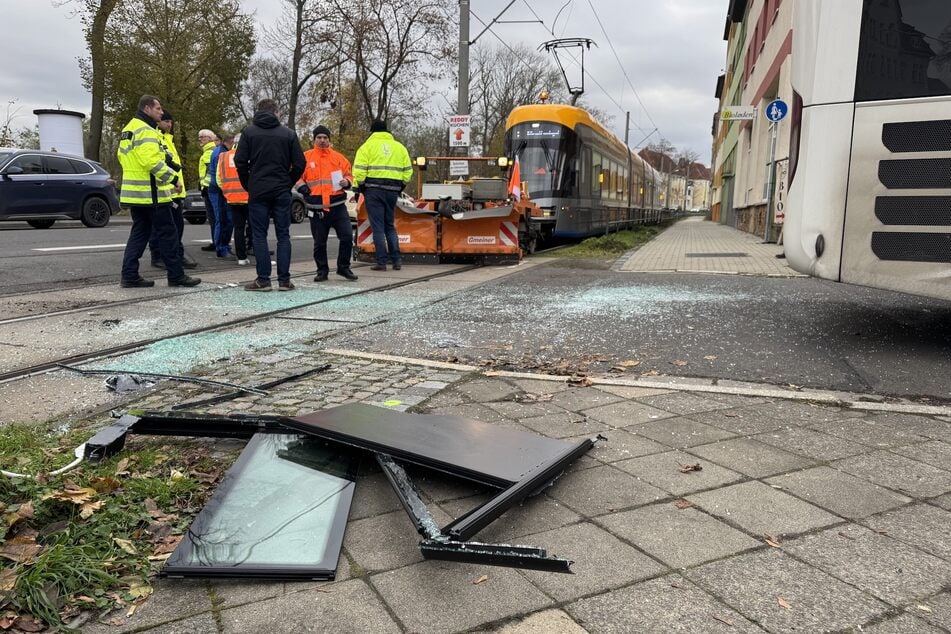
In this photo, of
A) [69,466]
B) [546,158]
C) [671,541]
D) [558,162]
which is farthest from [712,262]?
[69,466]

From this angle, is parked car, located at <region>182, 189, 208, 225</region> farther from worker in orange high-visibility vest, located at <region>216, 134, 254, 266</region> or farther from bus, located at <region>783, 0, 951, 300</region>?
bus, located at <region>783, 0, 951, 300</region>

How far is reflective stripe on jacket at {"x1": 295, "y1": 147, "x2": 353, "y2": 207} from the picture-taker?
8789mm

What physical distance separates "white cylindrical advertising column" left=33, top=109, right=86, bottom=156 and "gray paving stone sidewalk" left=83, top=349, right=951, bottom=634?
86.6ft

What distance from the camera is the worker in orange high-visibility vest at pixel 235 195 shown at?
33.0ft

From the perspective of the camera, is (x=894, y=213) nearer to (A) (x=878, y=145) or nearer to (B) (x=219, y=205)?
(A) (x=878, y=145)

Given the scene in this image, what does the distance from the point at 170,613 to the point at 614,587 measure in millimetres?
1245

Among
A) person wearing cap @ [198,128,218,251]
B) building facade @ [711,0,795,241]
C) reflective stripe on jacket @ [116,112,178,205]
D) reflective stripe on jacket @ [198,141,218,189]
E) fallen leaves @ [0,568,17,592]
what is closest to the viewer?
fallen leaves @ [0,568,17,592]

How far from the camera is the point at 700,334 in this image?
568cm

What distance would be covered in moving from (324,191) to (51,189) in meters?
10.9

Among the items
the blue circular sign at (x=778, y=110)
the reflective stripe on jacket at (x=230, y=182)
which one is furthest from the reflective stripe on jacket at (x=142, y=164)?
the blue circular sign at (x=778, y=110)

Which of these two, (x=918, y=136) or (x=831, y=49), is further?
(x=831, y=49)

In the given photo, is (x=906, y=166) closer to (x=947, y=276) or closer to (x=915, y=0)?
(x=947, y=276)

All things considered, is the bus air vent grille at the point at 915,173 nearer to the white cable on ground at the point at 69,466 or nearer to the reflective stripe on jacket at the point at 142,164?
the white cable on ground at the point at 69,466

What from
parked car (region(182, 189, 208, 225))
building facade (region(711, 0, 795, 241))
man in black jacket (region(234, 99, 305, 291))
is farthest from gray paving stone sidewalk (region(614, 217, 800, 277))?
parked car (region(182, 189, 208, 225))
